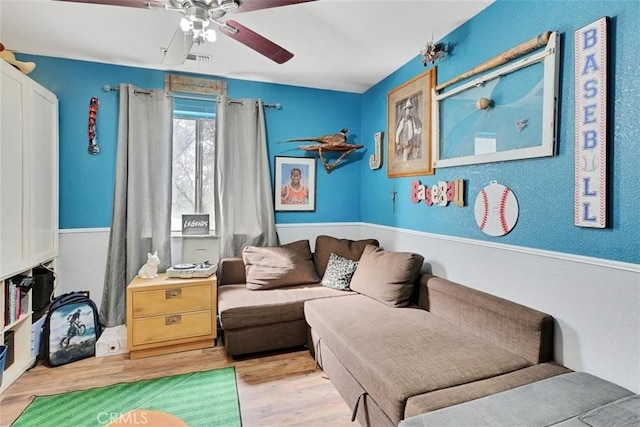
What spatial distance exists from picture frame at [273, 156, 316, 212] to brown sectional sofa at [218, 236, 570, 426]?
751mm

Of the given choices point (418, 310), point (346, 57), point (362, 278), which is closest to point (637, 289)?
point (418, 310)

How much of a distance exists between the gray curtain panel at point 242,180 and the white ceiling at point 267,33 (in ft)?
1.35

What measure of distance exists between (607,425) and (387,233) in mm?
2321

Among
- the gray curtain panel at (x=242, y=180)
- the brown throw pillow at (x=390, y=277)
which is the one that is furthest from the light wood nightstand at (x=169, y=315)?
the brown throw pillow at (x=390, y=277)

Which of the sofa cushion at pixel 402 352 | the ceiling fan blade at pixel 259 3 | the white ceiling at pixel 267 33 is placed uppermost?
the white ceiling at pixel 267 33

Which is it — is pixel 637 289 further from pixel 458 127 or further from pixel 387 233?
pixel 387 233

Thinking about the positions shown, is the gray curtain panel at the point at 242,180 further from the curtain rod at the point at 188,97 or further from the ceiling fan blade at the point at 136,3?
the ceiling fan blade at the point at 136,3

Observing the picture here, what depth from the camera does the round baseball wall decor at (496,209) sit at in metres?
2.02

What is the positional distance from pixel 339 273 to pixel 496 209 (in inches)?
58.0

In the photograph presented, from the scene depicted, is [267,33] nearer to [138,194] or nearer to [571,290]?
[138,194]

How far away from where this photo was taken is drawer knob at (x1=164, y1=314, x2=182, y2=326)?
2.70 meters

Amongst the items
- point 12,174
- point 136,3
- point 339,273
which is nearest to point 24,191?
point 12,174

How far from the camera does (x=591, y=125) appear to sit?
1588mm

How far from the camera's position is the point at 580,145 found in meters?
1.64
